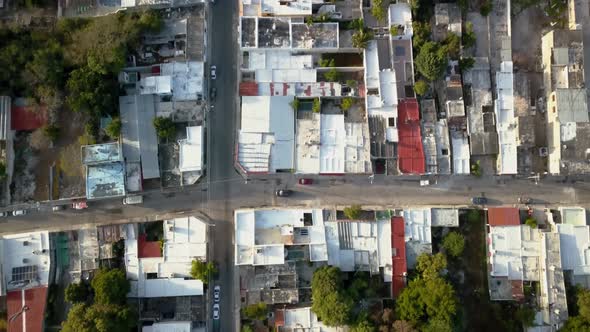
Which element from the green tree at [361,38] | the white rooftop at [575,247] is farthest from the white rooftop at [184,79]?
the white rooftop at [575,247]

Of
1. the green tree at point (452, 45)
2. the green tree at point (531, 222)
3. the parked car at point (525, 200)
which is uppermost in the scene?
the green tree at point (452, 45)

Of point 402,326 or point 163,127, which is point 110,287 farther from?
point 402,326

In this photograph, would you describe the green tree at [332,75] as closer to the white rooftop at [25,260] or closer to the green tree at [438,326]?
the green tree at [438,326]

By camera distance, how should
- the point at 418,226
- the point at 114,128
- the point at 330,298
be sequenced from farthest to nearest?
the point at 418,226, the point at 114,128, the point at 330,298

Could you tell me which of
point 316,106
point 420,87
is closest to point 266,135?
point 316,106

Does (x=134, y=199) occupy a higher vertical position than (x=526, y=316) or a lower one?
higher

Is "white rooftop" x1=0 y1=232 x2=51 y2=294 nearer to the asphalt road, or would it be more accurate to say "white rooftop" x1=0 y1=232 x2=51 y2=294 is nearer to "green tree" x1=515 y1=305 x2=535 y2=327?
the asphalt road

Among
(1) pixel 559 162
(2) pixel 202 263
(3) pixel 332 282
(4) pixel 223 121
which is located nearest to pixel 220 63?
(4) pixel 223 121
